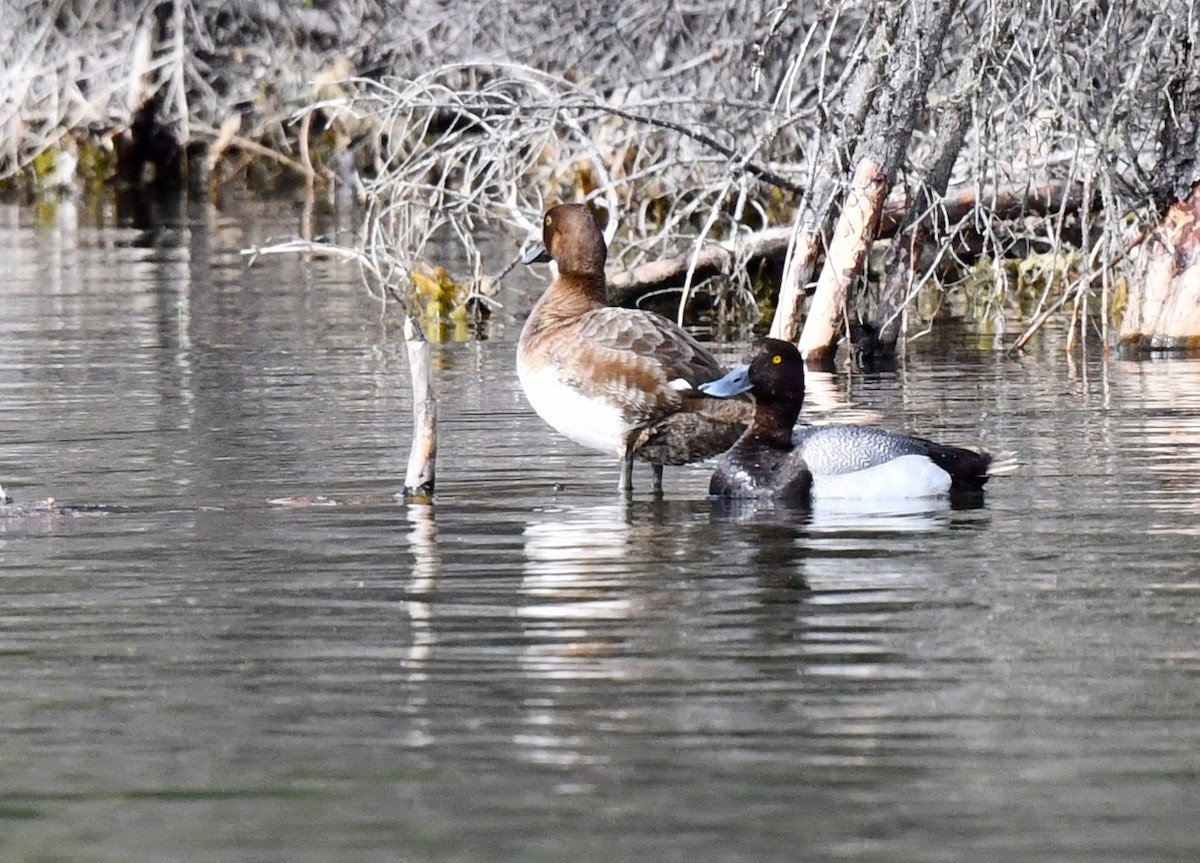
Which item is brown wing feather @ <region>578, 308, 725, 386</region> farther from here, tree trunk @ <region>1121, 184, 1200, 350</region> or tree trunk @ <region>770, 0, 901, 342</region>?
tree trunk @ <region>1121, 184, 1200, 350</region>

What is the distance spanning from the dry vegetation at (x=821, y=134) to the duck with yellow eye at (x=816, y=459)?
2.89 meters

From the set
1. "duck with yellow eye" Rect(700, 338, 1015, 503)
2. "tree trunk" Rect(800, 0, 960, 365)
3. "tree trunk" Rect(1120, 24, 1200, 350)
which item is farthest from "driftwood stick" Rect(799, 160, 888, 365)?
"duck with yellow eye" Rect(700, 338, 1015, 503)

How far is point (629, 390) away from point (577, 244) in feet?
3.36

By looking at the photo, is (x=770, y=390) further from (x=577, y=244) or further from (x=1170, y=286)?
(x=1170, y=286)

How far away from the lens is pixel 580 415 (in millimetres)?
8531

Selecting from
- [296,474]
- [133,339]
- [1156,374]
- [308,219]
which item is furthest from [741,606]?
[308,219]

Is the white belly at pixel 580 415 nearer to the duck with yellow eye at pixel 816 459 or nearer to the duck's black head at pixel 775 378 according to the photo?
the duck with yellow eye at pixel 816 459

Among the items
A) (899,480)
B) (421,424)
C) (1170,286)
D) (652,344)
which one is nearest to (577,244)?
(652,344)

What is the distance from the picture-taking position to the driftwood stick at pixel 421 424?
26.2 feet

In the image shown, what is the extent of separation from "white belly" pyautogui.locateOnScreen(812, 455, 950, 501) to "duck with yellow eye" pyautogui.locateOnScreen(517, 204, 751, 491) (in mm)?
766

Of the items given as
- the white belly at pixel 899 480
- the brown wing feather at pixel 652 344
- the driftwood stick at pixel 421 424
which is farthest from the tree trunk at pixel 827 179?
the driftwood stick at pixel 421 424

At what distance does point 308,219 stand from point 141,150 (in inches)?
302

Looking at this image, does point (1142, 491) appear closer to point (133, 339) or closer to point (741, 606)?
point (741, 606)

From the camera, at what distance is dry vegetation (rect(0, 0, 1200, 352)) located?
11.6m
